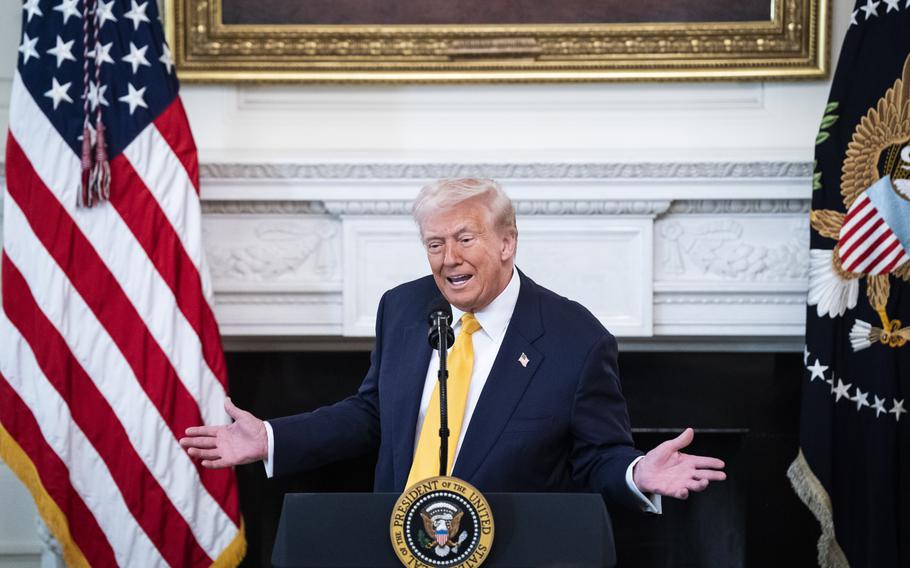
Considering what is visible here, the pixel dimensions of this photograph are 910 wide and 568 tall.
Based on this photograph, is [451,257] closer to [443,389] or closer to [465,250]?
[465,250]

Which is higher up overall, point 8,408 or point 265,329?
point 265,329

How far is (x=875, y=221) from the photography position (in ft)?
11.4

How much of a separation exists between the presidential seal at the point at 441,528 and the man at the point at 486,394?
675 millimetres

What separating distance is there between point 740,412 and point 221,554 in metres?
2.01

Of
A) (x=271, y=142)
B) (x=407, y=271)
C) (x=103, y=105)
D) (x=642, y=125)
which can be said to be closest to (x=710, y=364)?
(x=642, y=125)

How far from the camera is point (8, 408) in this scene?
11.2 ft

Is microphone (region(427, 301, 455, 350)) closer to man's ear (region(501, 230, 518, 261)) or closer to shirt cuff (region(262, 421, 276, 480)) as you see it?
man's ear (region(501, 230, 518, 261))

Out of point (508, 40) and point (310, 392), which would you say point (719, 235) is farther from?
point (310, 392)

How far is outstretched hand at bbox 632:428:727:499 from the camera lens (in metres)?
2.08

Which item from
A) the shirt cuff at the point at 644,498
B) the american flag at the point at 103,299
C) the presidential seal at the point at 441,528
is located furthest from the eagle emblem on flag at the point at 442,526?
the american flag at the point at 103,299

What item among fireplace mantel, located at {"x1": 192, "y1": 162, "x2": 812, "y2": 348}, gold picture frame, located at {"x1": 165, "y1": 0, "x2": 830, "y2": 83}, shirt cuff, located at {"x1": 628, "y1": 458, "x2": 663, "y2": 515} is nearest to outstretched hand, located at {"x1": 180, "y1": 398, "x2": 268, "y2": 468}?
A: shirt cuff, located at {"x1": 628, "y1": 458, "x2": 663, "y2": 515}

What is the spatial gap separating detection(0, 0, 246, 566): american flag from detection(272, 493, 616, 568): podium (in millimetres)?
1740

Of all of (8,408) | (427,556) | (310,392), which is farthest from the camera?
(310,392)

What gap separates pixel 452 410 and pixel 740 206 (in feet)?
5.61
